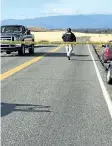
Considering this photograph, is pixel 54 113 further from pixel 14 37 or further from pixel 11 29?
pixel 11 29

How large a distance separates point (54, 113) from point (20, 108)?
0.90m

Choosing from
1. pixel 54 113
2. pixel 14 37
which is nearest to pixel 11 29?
pixel 14 37

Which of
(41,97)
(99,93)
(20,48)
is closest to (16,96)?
(41,97)

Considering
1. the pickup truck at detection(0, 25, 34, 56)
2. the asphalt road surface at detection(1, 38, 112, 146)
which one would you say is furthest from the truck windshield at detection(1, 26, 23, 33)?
the asphalt road surface at detection(1, 38, 112, 146)

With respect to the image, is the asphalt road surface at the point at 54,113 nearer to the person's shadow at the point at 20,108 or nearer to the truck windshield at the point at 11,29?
the person's shadow at the point at 20,108

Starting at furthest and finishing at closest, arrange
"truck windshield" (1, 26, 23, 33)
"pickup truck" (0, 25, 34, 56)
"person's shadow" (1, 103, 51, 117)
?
"truck windshield" (1, 26, 23, 33) → "pickup truck" (0, 25, 34, 56) → "person's shadow" (1, 103, 51, 117)

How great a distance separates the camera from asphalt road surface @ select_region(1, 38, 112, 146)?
22.2 ft

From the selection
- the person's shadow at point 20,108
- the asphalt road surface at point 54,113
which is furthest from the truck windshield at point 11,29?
the person's shadow at point 20,108

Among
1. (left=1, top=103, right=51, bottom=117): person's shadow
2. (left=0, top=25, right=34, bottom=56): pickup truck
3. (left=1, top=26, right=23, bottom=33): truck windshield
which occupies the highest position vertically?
(left=1, top=103, right=51, bottom=117): person's shadow

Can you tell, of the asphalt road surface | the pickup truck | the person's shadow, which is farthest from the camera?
the pickup truck

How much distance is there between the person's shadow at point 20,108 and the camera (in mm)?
9120

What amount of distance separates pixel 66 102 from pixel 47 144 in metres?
3.81

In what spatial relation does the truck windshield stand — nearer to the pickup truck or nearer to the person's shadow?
the pickup truck

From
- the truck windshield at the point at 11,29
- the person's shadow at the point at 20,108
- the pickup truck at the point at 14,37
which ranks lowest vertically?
the pickup truck at the point at 14,37
